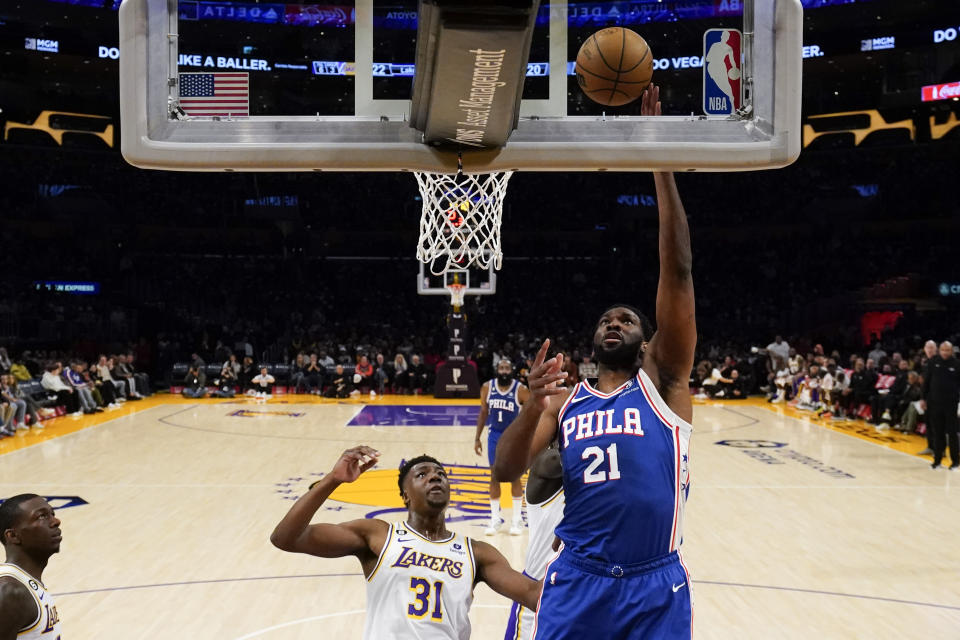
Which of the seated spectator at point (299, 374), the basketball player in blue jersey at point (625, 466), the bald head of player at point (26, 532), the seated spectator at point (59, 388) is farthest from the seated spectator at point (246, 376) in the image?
the basketball player in blue jersey at point (625, 466)

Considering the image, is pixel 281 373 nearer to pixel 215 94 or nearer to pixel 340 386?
pixel 340 386

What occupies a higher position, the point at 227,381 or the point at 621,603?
the point at 621,603

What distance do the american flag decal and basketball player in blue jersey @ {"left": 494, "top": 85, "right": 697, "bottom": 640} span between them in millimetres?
1485

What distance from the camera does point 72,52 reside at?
22.5 meters

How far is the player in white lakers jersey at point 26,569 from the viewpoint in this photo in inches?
119

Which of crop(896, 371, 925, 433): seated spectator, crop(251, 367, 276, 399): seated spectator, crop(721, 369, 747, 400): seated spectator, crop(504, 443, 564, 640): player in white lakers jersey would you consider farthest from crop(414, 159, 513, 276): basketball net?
crop(721, 369, 747, 400): seated spectator

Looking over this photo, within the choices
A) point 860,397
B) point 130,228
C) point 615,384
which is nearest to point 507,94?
point 615,384

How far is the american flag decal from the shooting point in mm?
3131

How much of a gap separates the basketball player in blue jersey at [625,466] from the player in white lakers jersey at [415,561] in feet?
1.33

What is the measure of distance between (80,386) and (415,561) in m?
15.4

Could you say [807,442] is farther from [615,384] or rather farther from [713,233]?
[713,233]

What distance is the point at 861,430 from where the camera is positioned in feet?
49.5

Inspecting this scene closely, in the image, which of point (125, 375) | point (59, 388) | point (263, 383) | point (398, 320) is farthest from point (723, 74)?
point (398, 320)

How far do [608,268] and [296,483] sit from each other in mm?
21014
